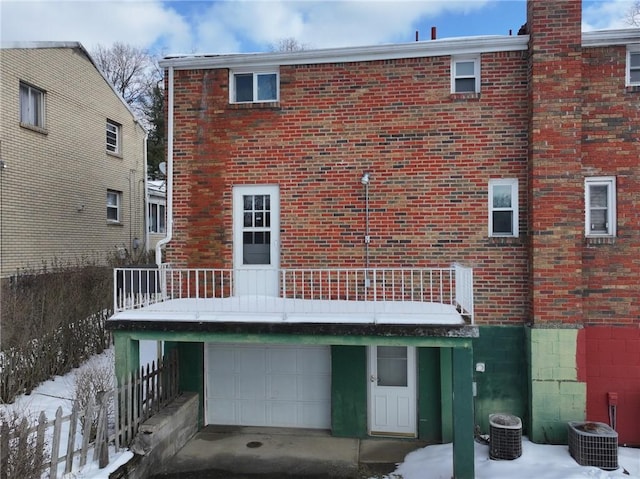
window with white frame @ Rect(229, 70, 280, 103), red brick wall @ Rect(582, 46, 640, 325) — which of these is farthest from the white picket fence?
red brick wall @ Rect(582, 46, 640, 325)

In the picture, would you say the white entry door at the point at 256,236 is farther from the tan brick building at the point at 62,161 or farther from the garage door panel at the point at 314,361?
the tan brick building at the point at 62,161

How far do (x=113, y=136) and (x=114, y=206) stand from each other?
2373 millimetres

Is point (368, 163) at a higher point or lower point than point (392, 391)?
higher

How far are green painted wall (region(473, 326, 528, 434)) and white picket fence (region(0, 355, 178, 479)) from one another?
5.16m

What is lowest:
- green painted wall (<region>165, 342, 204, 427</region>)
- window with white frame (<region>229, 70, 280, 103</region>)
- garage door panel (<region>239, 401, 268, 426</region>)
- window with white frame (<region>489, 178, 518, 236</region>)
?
garage door panel (<region>239, 401, 268, 426</region>)

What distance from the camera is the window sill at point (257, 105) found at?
8.34m

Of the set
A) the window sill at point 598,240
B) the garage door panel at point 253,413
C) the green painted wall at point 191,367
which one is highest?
the window sill at point 598,240

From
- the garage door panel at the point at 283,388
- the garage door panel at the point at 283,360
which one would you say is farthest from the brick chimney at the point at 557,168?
the garage door panel at the point at 283,388

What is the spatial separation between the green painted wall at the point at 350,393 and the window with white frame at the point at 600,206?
428cm

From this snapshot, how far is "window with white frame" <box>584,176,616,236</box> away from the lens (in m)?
7.73

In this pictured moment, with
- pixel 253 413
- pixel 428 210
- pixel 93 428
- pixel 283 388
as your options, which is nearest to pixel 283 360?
pixel 283 388

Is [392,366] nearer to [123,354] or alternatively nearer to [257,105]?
[123,354]

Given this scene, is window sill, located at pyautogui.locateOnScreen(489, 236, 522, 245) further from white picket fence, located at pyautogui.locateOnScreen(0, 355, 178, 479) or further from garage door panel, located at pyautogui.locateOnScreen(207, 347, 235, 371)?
white picket fence, located at pyautogui.locateOnScreen(0, 355, 178, 479)

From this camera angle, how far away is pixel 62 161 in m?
13.2
